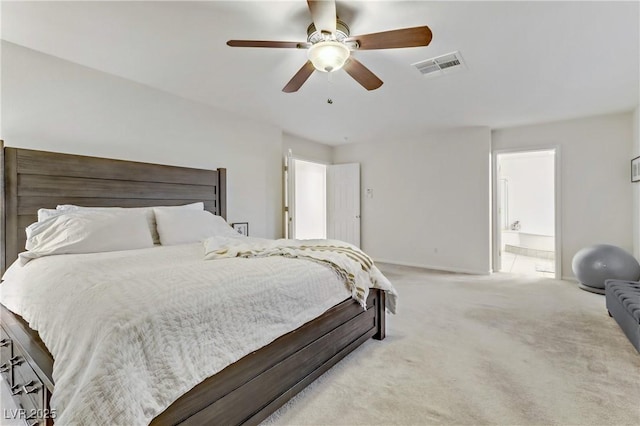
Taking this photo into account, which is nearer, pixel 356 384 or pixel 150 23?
pixel 356 384

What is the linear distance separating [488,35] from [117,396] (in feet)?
9.98

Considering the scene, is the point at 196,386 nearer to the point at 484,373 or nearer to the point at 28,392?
the point at 28,392

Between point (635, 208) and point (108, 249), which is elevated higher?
point (635, 208)

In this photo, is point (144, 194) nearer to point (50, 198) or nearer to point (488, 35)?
point (50, 198)

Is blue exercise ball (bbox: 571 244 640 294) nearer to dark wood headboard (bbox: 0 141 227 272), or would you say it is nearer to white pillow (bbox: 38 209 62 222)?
dark wood headboard (bbox: 0 141 227 272)

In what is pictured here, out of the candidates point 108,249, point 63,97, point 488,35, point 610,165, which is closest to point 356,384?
point 108,249

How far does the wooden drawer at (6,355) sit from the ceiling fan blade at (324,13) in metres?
2.45

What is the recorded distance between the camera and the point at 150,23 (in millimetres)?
2143

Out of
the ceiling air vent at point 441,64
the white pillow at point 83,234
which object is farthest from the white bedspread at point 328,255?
the ceiling air vent at point 441,64

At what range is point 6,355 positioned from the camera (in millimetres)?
1667

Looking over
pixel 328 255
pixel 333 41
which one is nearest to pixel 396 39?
pixel 333 41

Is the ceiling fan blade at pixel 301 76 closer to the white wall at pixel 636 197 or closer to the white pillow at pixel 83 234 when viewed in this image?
the white pillow at pixel 83 234

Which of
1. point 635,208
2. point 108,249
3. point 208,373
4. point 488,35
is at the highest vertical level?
point 488,35

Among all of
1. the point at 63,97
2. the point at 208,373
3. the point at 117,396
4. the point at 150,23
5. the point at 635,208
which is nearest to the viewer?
the point at 117,396
